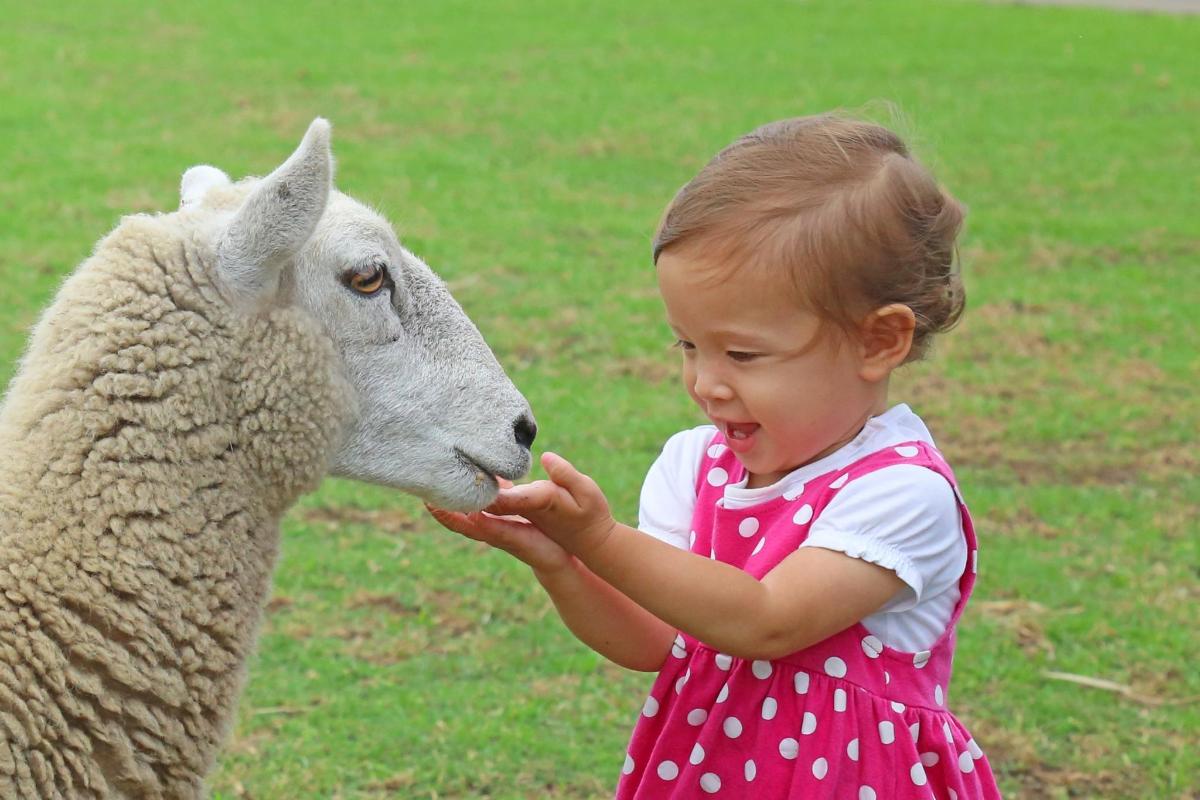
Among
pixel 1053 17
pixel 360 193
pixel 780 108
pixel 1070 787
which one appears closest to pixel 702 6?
pixel 1053 17

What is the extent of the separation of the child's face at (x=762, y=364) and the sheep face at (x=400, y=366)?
465 mm

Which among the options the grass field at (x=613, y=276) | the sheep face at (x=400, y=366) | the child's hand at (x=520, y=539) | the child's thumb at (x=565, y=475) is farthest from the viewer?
the grass field at (x=613, y=276)

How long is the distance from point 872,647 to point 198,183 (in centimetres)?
160

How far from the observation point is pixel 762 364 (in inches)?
99.9

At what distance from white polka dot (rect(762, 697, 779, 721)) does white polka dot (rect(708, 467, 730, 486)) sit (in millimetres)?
421

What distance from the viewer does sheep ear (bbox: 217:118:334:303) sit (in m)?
2.55

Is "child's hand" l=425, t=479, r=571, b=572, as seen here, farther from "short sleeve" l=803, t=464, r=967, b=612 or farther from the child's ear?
the child's ear

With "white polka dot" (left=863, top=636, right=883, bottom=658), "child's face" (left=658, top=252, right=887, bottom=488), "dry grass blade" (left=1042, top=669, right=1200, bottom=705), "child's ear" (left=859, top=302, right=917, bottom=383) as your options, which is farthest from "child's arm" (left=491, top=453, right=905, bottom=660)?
"dry grass blade" (left=1042, top=669, right=1200, bottom=705)

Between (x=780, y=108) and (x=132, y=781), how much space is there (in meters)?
11.3

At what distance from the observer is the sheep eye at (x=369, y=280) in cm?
280

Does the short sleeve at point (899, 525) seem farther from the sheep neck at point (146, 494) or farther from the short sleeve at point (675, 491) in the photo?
the sheep neck at point (146, 494)

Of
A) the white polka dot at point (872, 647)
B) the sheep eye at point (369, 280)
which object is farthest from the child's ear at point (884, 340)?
the sheep eye at point (369, 280)

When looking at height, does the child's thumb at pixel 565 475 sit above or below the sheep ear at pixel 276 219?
below

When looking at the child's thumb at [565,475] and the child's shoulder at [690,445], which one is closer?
the child's thumb at [565,475]
